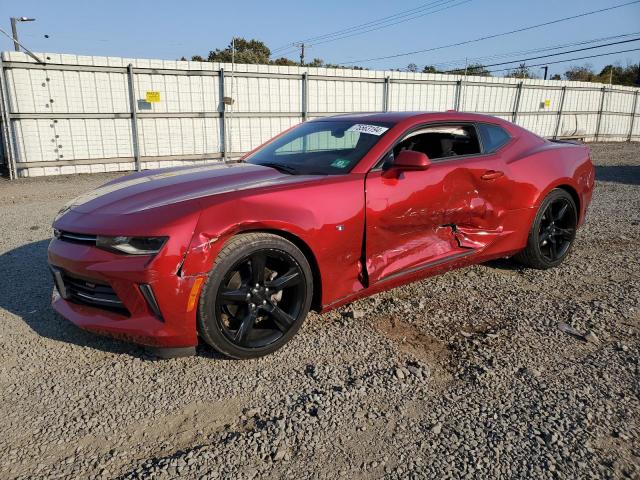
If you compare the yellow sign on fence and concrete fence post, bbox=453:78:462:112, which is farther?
concrete fence post, bbox=453:78:462:112

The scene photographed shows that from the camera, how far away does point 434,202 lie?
11.1 ft

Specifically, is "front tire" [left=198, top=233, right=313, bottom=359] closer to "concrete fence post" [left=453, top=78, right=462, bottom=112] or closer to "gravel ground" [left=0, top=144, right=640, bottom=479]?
"gravel ground" [left=0, top=144, right=640, bottom=479]

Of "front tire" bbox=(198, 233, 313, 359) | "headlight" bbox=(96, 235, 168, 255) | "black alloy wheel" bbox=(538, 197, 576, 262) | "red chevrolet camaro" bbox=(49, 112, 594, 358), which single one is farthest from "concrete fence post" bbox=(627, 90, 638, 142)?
"headlight" bbox=(96, 235, 168, 255)

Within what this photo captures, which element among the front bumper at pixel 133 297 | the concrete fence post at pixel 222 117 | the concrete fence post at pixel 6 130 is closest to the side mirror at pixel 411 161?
the front bumper at pixel 133 297

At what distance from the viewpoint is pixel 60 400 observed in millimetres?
2406

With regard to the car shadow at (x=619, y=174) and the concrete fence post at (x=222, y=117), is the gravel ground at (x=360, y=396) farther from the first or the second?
the concrete fence post at (x=222, y=117)

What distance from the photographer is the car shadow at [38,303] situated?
9.62ft

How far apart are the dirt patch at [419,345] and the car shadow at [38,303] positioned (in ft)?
3.85

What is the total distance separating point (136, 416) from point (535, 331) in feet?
8.44

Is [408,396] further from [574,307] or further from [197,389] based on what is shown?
[574,307]

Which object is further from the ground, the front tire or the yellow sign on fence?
the yellow sign on fence

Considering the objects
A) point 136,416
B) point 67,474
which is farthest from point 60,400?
point 67,474

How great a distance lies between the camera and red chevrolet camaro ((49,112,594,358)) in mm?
2482

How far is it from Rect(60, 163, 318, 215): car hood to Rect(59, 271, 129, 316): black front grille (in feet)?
1.39
